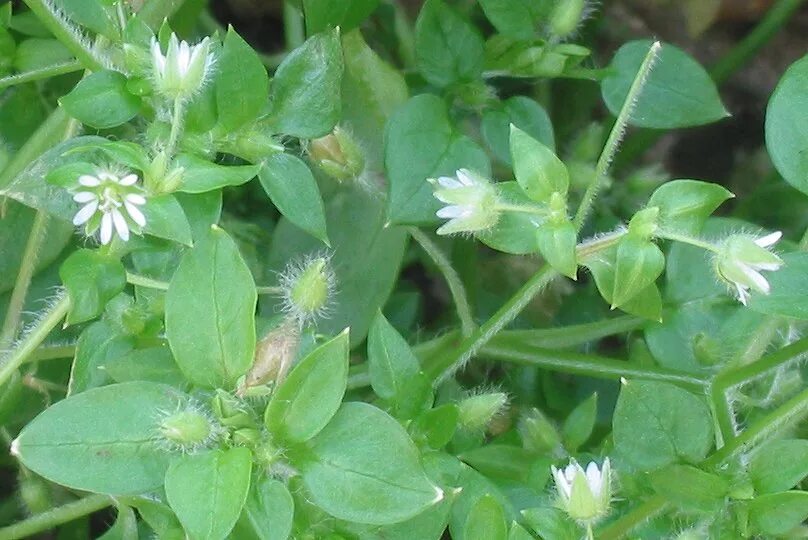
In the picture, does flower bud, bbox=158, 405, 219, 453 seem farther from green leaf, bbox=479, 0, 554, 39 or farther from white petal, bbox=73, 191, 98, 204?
green leaf, bbox=479, 0, 554, 39

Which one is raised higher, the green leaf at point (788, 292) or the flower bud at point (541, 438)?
the green leaf at point (788, 292)

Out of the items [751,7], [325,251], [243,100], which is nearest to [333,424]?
[243,100]

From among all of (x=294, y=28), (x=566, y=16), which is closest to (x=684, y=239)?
(x=566, y=16)

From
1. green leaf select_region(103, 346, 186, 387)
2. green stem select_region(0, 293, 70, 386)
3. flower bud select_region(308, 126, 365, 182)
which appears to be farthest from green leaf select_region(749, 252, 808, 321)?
green stem select_region(0, 293, 70, 386)

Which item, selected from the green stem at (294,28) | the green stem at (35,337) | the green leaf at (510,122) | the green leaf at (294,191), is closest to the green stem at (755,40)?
the green leaf at (510,122)

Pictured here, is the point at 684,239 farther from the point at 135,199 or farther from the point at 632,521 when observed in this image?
the point at 135,199

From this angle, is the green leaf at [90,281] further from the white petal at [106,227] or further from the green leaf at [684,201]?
the green leaf at [684,201]

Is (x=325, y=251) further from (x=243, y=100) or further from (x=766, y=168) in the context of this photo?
(x=766, y=168)
